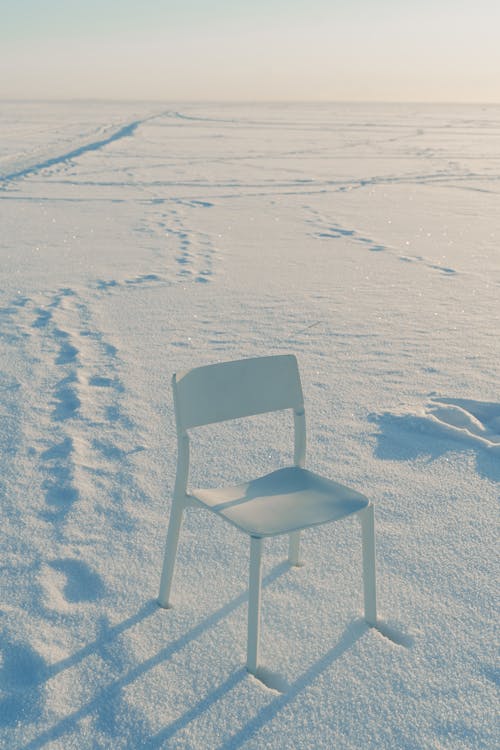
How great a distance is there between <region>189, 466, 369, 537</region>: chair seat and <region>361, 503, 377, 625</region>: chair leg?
0.19ft

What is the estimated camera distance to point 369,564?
2262mm

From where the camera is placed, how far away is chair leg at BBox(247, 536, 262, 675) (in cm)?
201

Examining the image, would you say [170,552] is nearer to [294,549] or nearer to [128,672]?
[128,672]

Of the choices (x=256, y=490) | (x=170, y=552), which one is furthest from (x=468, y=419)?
(x=170, y=552)

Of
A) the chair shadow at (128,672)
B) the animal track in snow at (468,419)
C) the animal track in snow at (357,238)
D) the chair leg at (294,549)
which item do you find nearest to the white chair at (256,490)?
the chair shadow at (128,672)

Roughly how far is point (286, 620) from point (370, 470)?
117 centimetres

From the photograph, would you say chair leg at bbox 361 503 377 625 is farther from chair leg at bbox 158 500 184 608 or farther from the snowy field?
chair leg at bbox 158 500 184 608

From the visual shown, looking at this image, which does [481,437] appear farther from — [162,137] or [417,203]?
[162,137]

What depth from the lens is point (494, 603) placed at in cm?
247

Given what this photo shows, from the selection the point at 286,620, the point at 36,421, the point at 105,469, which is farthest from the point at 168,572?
the point at 36,421

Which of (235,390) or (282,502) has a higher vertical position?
(235,390)

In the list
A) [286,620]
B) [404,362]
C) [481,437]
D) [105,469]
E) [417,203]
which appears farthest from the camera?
[417,203]

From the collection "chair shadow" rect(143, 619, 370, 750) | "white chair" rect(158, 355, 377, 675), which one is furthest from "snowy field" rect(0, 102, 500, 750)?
"white chair" rect(158, 355, 377, 675)

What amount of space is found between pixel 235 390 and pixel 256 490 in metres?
0.31
